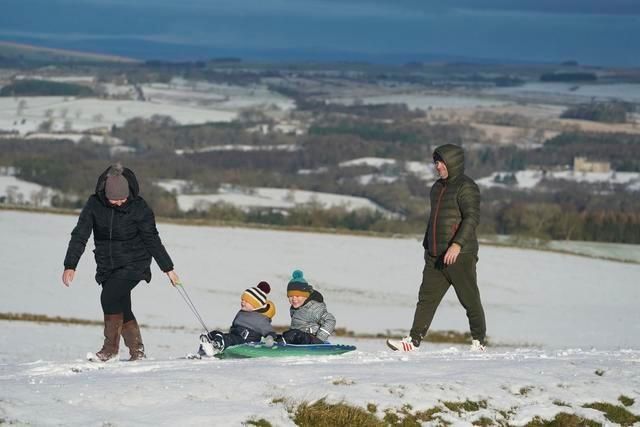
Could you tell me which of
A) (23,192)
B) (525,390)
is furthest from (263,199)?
(525,390)

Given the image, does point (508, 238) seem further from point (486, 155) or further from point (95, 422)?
point (486, 155)

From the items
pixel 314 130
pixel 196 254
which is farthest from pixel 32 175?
pixel 314 130

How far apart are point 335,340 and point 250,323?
18969 mm

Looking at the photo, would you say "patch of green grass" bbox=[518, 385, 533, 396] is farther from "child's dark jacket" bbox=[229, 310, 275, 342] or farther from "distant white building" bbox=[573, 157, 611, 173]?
"distant white building" bbox=[573, 157, 611, 173]

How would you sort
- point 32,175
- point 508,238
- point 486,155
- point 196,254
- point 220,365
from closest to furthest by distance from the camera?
1. point 220,365
2. point 196,254
3. point 508,238
4. point 32,175
5. point 486,155

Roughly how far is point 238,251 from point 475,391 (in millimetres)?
42170

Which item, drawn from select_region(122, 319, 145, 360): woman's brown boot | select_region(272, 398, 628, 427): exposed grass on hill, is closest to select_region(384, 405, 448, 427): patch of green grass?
select_region(272, 398, 628, 427): exposed grass on hill

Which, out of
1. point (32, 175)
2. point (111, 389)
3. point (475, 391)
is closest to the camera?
point (111, 389)

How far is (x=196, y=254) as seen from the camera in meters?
52.2

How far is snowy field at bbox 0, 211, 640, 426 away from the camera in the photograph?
11.6m

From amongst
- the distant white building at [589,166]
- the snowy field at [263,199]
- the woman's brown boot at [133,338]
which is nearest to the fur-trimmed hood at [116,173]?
the woman's brown boot at [133,338]

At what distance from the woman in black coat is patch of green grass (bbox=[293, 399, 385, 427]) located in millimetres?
3251

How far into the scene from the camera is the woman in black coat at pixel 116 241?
14.0 m

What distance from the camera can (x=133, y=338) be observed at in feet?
48.3
